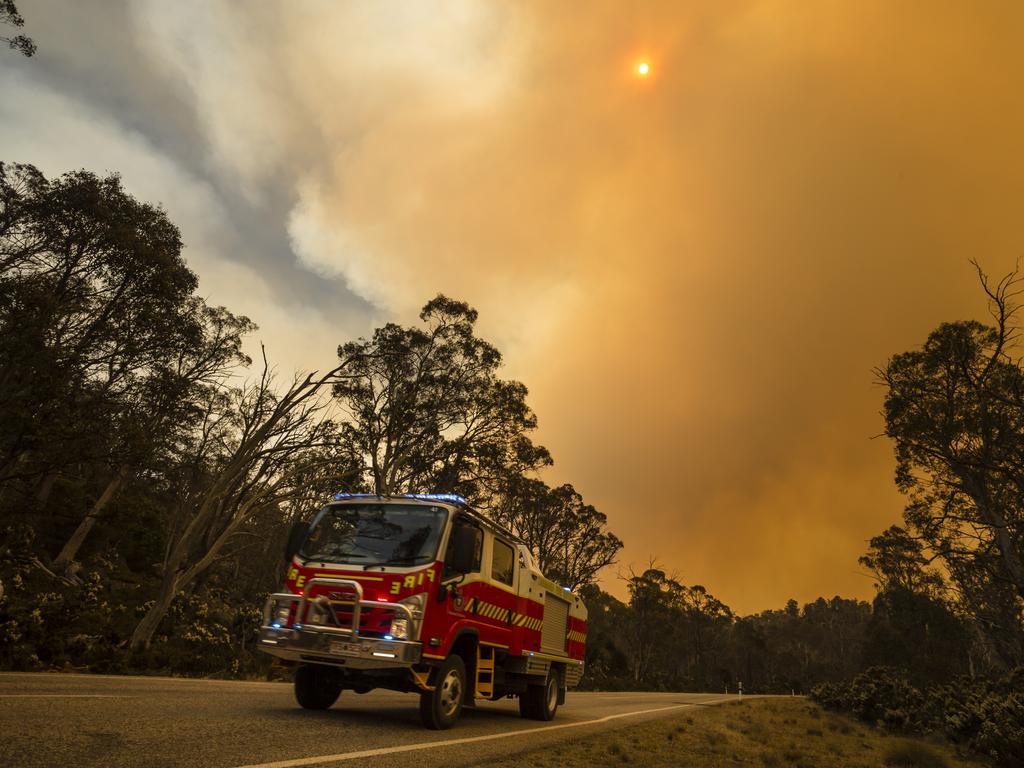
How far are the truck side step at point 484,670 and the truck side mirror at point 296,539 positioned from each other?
2.51 metres

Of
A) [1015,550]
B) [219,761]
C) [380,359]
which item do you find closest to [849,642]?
[1015,550]

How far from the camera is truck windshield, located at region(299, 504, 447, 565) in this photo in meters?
7.07

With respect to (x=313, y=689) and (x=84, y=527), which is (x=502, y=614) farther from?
(x=84, y=527)

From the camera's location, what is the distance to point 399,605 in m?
A: 6.52

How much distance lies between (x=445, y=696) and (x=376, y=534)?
1999mm

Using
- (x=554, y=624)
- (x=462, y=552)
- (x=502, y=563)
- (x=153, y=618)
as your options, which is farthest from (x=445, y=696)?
(x=153, y=618)

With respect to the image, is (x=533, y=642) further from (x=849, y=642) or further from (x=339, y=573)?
(x=849, y=642)

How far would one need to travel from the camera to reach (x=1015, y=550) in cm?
2417

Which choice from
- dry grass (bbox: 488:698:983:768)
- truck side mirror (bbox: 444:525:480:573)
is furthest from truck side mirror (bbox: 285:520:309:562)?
dry grass (bbox: 488:698:983:768)

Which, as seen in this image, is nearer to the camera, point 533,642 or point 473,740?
point 473,740

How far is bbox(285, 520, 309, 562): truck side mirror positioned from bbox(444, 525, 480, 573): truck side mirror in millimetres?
1880

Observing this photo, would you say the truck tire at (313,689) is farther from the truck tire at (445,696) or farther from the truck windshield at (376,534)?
the truck windshield at (376,534)

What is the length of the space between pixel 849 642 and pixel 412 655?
108 meters

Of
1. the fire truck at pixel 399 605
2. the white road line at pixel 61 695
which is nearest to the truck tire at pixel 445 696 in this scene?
the fire truck at pixel 399 605
